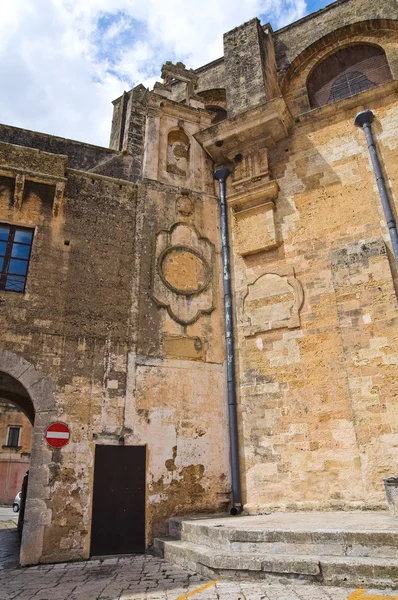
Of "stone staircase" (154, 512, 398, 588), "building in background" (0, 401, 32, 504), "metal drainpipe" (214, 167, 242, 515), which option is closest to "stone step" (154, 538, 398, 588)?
"stone staircase" (154, 512, 398, 588)

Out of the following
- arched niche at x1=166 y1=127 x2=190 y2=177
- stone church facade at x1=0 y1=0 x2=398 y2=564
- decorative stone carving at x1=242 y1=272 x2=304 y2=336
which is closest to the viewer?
stone church facade at x1=0 y1=0 x2=398 y2=564

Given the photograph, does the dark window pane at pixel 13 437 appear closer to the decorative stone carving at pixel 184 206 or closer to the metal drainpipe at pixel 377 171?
the decorative stone carving at pixel 184 206

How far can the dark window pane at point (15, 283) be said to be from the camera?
281 inches

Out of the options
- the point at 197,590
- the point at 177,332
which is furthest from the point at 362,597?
the point at 177,332

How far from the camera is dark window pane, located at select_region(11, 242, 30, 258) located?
742cm

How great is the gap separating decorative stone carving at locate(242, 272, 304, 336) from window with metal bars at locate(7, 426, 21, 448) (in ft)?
63.8

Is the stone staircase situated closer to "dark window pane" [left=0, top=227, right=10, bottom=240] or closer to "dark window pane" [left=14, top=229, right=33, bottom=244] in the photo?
"dark window pane" [left=14, top=229, right=33, bottom=244]

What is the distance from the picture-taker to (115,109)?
38.5ft

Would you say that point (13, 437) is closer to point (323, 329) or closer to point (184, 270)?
point (184, 270)

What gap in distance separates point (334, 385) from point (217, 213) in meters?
4.27

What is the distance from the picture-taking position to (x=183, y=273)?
8.38 m

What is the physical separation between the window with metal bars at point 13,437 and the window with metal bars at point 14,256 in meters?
18.6

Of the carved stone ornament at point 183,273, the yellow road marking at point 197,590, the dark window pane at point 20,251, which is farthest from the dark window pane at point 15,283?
the yellow road marking at point 197,590

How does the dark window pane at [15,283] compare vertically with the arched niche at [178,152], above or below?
below
